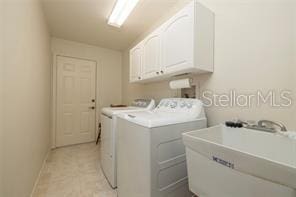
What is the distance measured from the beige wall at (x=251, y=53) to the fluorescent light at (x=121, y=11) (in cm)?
94

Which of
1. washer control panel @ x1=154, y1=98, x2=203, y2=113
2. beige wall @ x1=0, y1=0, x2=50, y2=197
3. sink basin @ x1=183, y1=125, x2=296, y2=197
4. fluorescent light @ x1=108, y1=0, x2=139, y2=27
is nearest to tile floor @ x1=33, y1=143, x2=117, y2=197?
beige wall @ x1=0, y1=0, x2=50, y2=197

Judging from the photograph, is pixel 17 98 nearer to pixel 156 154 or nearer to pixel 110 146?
pixel 110 146

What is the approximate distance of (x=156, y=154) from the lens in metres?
1.11

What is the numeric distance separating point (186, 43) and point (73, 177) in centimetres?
225

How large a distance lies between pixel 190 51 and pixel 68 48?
A: 307 cm

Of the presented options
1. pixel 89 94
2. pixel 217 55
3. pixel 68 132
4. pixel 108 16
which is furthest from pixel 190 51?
pixel 68 132

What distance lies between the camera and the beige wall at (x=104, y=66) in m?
3.41

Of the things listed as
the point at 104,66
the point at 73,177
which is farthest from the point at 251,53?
the point at 104,66

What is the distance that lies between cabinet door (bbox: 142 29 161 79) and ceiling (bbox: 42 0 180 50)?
0.55m

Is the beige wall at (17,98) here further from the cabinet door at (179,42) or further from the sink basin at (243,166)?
the cabinet door at (179,42)

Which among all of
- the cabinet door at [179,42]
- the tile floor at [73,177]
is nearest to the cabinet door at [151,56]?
the cabinet door at [179,42]

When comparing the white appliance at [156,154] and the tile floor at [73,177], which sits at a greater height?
the white appliance at [156,154]

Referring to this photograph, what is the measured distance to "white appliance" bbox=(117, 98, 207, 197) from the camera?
109 centimetres

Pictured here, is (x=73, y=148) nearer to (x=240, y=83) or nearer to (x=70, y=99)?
(x=70, y=99)
